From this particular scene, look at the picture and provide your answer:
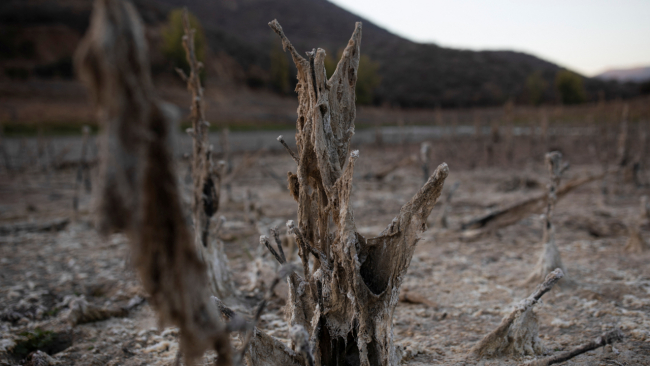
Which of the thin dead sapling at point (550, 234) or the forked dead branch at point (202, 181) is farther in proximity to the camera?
the thin dead sapling at point (550, 234)

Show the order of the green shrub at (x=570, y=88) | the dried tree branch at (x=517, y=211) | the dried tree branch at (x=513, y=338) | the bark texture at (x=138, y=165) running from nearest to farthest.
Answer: the bark texture at (x=138, y=165)
the dried tree branch at (x=513, y=338)
the dried tree branch at (x=517, y=211)
the green shrub at (x=570, y=88)

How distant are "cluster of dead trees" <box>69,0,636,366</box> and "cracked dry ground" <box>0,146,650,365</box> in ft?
1.41

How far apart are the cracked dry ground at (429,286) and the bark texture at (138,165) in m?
0.80

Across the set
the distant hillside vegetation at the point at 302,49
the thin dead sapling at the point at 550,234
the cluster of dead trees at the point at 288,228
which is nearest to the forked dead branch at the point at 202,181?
the cluster of dead trees at the point at 288,228

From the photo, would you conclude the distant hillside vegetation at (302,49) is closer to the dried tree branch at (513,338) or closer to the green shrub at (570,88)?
the green shrub at (570,88)

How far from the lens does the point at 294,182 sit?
7.34ft

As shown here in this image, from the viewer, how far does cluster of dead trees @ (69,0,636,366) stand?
1.00 metres

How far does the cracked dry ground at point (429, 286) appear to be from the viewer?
9.02 ft

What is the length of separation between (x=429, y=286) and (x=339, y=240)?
7.11 ft

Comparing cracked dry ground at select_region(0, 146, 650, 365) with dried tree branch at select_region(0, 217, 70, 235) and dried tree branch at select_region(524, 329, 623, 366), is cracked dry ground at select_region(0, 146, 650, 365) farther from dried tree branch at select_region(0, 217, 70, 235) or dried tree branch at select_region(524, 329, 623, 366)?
dried tree branch at select_region(524, 329, 623, 366)

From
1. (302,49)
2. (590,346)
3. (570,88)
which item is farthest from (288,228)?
(570,88)

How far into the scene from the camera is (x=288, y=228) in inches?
83.3

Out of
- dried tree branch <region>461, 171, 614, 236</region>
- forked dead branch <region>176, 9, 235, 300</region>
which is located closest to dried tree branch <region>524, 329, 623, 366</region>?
forked dead branch <region>176, 9, 235, 300</region>

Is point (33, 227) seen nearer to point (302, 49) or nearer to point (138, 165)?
point (138, 165)
